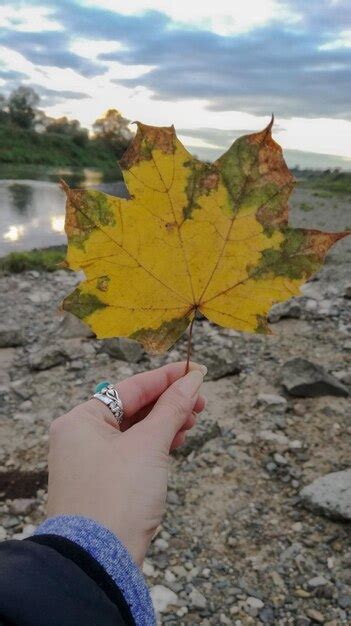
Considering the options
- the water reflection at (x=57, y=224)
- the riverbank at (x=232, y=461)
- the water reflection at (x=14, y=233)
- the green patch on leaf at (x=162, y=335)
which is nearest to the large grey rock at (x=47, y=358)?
the riverbank at (x=232, y=461)

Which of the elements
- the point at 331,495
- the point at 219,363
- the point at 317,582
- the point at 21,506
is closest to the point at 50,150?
the point at 219,363

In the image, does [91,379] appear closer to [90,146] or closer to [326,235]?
[326,235]

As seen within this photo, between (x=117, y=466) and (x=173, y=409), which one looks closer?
(x=117, y=466)

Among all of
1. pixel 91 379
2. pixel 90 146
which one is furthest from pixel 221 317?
pixel 90 146

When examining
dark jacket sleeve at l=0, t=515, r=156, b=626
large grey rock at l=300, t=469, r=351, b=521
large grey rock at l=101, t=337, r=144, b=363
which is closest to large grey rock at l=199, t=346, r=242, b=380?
large grey rock at l=101, t=337, r=144, b=363

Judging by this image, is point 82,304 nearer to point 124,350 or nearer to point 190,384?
point 190,384

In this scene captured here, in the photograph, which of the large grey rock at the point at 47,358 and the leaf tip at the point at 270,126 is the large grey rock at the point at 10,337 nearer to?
the large grey rock at the point at 47,358
